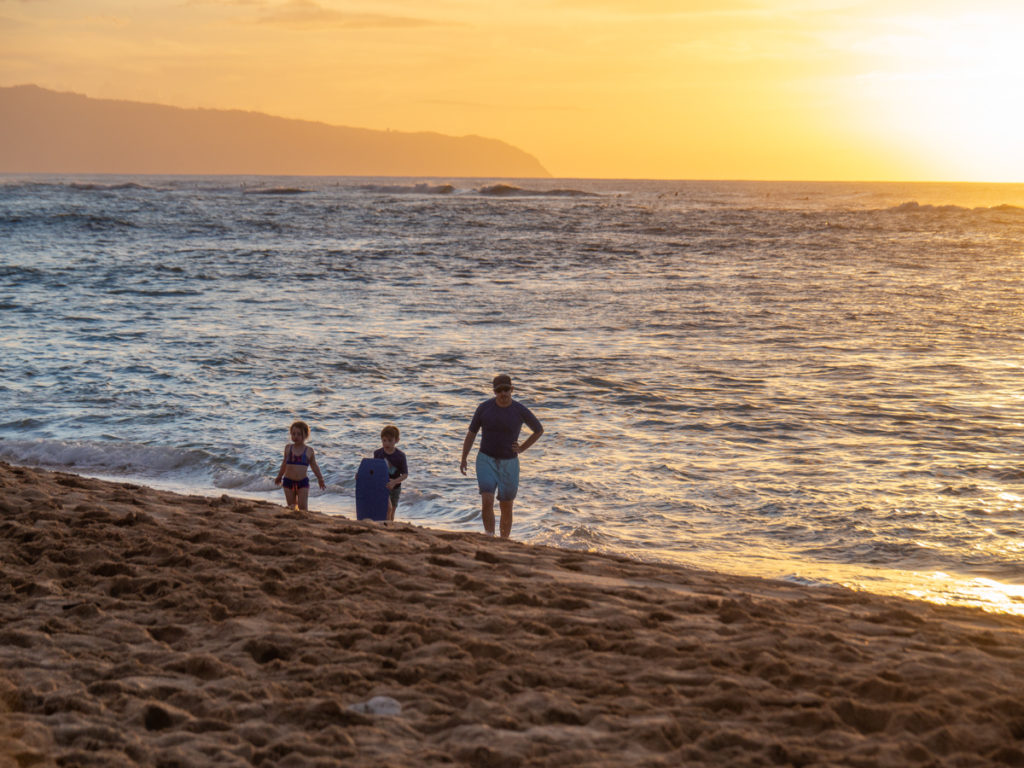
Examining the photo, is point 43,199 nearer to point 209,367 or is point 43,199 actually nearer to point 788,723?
point 209,367

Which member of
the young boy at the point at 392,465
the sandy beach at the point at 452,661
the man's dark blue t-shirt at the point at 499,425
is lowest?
the sandy beach at the point at 452,661

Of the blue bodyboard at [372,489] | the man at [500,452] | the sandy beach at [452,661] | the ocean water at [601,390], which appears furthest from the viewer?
the ocean water at [601,390]

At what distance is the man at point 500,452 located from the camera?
8648 millimetres

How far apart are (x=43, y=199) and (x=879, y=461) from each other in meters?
75.9

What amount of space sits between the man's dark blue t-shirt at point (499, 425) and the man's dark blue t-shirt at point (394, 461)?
2.42 feet

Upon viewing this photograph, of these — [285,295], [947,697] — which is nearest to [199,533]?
[947,697]

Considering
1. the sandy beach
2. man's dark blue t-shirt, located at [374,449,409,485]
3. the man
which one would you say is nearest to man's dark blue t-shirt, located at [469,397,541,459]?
the man

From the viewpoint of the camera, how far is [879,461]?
11.4 m

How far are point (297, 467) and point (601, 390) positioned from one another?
7.54 meters

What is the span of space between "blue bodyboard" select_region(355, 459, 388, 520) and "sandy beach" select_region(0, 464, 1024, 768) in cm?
136

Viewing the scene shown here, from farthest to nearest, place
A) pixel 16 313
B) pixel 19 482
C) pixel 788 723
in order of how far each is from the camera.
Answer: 1. pixel 16 313
2. pixel 19 482
3. pixel 788 723

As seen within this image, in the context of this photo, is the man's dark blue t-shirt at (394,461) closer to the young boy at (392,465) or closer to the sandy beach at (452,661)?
the young boy at (392,465)

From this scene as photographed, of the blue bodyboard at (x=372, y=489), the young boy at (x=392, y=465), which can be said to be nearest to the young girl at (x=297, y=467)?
the blue bodyboard at (x=372, y=489)

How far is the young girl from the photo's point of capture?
28.8ft
